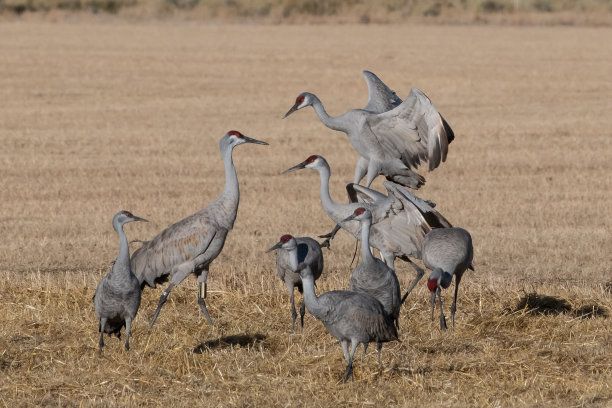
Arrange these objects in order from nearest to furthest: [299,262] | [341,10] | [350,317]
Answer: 1. [350,317]
2. [299,262]
3. [341,10]

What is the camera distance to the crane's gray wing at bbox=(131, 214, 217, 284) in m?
8.12

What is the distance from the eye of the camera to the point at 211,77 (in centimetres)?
2669

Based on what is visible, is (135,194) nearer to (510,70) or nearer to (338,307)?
(338,307)

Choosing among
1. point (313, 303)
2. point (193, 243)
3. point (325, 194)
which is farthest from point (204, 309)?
point (313, 303)

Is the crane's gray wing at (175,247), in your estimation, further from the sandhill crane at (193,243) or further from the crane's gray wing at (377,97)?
the crane's gray wing at (377,97)

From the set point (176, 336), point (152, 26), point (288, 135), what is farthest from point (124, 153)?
point (152, 26)

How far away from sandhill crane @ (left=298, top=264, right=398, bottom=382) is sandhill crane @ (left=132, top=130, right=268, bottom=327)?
148 centimetres

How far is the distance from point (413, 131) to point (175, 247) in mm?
2764

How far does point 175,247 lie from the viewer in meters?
8.19

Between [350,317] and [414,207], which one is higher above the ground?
[414,207]

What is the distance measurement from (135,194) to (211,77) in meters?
13.3

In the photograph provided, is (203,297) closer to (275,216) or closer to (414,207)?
(414,207)

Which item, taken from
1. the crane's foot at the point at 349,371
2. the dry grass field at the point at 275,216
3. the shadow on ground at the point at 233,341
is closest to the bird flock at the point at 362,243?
the crane's foot at the point at 349,371

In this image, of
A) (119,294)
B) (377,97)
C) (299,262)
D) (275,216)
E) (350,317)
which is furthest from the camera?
(275,216)
